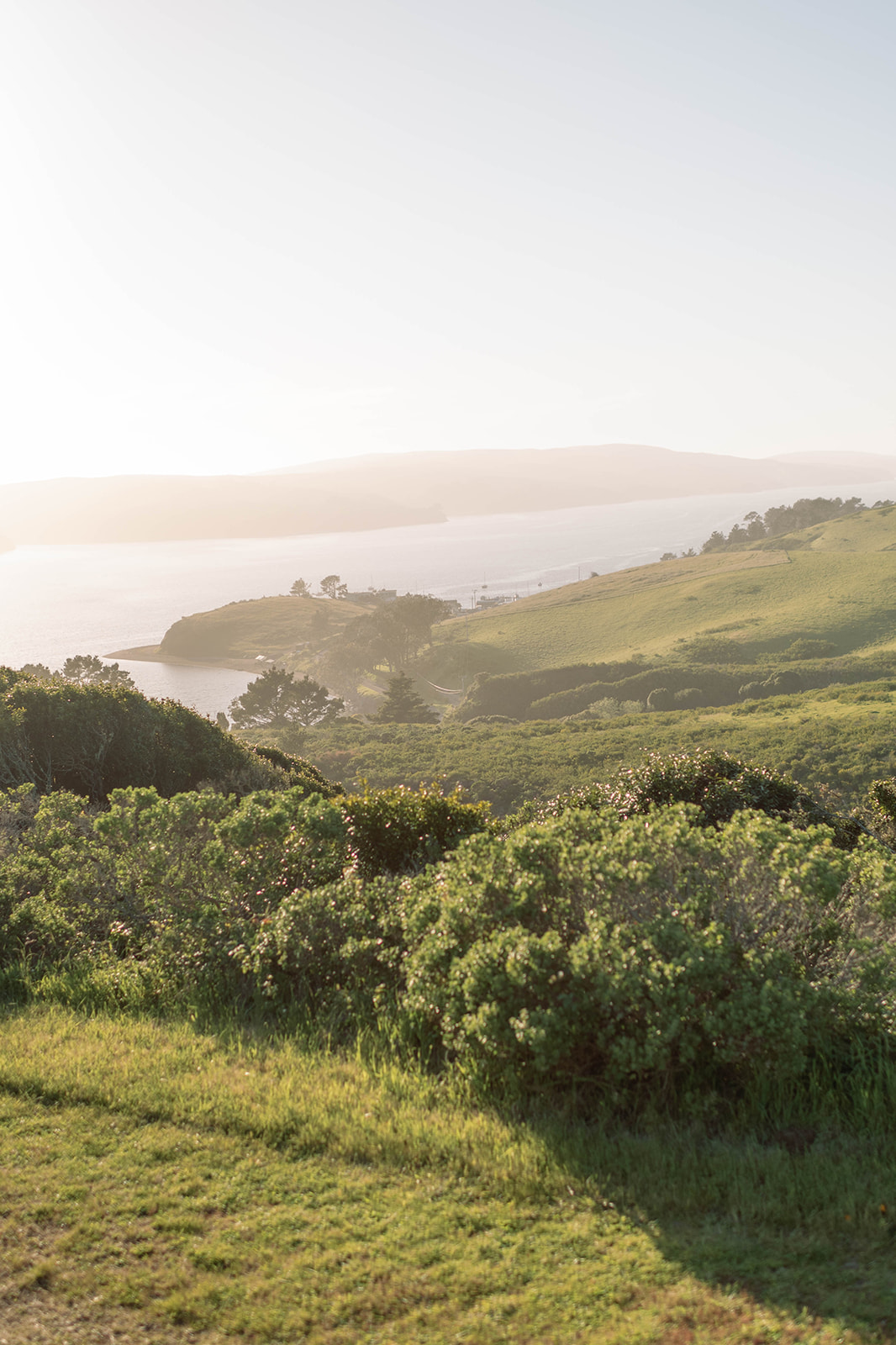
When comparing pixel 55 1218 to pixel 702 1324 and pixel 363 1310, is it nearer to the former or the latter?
pixel 363 1310

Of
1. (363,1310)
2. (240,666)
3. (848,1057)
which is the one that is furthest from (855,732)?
(240,666)

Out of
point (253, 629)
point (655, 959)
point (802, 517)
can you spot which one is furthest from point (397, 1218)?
point (802, 517)

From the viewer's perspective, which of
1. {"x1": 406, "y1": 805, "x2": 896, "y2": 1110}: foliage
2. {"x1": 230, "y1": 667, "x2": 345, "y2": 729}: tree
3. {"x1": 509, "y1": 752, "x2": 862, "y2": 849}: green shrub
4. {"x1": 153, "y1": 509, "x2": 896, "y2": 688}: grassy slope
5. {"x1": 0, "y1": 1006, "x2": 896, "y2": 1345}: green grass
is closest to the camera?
{"x1": 0, "y1": 1006, "x2": 896, "y2": 1345}: green grass

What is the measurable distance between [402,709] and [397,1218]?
88.7m

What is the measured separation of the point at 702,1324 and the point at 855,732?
6294 cm

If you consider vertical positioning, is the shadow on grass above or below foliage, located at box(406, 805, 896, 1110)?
below

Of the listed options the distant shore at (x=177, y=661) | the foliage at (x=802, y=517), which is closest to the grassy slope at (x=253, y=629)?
the distant shore at (x=177, y=661)

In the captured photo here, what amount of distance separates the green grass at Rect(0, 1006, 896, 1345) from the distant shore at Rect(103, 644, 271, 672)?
469 feet

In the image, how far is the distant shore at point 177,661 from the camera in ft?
492

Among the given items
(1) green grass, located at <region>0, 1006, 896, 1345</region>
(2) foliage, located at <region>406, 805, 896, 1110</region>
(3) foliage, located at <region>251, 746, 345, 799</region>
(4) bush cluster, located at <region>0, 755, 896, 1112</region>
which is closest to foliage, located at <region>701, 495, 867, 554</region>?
(3) foliage, located at <region>251, 746, 345, 799</region>

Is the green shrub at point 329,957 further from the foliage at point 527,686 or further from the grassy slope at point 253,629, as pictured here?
the grassy slope at point 253,629

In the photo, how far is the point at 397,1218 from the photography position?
207 inches

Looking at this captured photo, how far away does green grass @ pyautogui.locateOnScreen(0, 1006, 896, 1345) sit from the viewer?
14.3ft

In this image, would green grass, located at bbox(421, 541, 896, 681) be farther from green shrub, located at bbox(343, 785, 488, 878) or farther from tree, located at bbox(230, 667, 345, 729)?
green shrub, located at bbox(343, 785, 488, 878)
